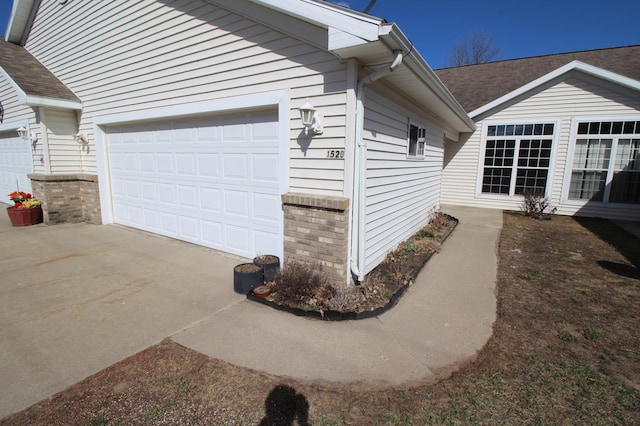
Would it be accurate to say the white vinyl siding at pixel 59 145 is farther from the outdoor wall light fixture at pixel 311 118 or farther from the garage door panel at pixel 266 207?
the outdoor wall light fixture at pixel 311 118

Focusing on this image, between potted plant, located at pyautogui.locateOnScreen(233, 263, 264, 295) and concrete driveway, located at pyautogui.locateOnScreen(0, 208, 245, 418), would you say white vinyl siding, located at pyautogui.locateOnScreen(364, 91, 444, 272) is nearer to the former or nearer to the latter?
potted plant, located at pyautogui.locateOnScreen(233, 263, 264, 295)

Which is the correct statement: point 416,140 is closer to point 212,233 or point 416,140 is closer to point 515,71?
point 212,233

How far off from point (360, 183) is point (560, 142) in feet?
31.3

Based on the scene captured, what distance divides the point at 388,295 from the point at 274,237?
6.41 feet

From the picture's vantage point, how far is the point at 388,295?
4.05m

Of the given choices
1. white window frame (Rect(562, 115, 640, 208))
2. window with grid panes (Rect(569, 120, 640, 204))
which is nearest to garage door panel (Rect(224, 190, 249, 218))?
white window frame (Rect(562, 115, 640, 208))

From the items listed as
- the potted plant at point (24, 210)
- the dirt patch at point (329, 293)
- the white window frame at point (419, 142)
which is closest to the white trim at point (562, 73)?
the white window frame at point (419, 142)

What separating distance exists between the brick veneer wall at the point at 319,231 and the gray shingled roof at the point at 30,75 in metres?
7.14

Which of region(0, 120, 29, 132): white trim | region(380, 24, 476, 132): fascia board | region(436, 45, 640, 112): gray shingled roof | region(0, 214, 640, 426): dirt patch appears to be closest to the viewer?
region(0, 214, 640, 426): dirt patch

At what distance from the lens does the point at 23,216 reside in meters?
7.78

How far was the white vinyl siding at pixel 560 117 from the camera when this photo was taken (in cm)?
933

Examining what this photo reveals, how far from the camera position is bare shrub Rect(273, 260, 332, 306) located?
3807 mm

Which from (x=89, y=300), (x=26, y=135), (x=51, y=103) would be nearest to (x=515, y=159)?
(x=89, y=300)

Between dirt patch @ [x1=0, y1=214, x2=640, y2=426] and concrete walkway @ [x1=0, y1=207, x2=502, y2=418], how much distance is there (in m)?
0.16
